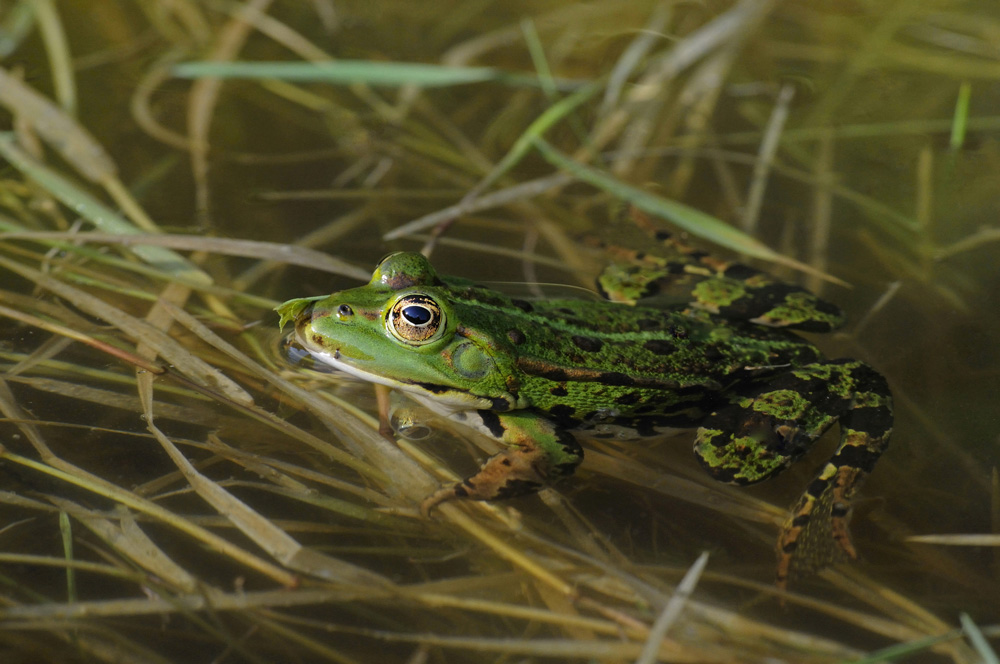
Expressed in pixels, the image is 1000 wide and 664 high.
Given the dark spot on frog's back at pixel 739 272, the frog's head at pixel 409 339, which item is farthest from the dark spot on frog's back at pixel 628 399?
the dark spot on frog's back at pixel 739 272

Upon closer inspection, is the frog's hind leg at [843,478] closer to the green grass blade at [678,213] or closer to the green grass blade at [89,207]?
the green grass blade at [678,213]

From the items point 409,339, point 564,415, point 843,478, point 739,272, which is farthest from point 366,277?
point 843,478

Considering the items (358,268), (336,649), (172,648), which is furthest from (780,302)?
(172,648)

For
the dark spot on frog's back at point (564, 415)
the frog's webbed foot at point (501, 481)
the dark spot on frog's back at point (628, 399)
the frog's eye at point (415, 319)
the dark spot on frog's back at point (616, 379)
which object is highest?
the frog's eye at point (415, 319)

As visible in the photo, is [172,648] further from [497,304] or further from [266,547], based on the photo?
[497,304]

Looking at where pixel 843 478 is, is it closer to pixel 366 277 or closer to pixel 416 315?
pixel 416 315

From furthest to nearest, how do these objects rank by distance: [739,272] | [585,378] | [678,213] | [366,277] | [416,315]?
[678,213]
[739,272]
[366,277]
[585,378]
[416,315]

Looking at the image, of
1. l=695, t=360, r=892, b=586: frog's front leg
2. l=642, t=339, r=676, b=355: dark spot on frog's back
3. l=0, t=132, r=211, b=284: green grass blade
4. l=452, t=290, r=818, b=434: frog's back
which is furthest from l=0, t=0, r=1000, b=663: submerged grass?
l=642, t=339, r=676, b=355: dark spot on frog's back
